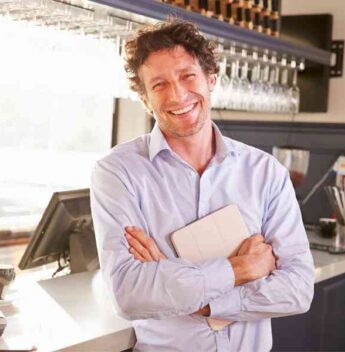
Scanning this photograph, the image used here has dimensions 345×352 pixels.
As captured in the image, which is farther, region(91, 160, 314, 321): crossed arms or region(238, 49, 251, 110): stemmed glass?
region(238, 49, 251, 110): stemmed glass

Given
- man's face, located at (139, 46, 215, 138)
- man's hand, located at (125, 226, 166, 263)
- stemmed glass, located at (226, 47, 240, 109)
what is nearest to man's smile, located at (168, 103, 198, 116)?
man's face, located at (139, 46, 215, 138)

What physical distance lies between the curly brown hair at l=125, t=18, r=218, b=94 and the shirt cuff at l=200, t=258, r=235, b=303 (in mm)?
521

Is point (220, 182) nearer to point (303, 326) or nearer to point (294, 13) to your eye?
point (303, 326)

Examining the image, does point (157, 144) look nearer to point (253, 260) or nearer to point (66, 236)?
point (253, 260)

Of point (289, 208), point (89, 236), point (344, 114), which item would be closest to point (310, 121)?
point (344, 114)

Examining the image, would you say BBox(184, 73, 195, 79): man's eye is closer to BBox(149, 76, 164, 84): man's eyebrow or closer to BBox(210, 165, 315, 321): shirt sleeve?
BBox(149, 76, 164, 84): man's eyebrow

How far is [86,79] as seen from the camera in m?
2.78

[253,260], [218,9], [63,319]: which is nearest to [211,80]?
[253,260]

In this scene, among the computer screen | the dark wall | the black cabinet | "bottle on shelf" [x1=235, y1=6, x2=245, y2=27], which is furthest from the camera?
the dark wall

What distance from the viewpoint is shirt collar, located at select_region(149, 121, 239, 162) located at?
1.96 meters

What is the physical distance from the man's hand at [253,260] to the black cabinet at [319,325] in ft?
2.92

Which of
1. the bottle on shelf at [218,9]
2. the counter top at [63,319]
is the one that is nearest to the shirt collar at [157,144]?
the counter top at [63,319]

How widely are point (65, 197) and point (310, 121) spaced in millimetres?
2370

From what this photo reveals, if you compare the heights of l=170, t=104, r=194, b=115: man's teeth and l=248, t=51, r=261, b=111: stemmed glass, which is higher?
l=248, t=51, r=261, b=111: stemmed glass
